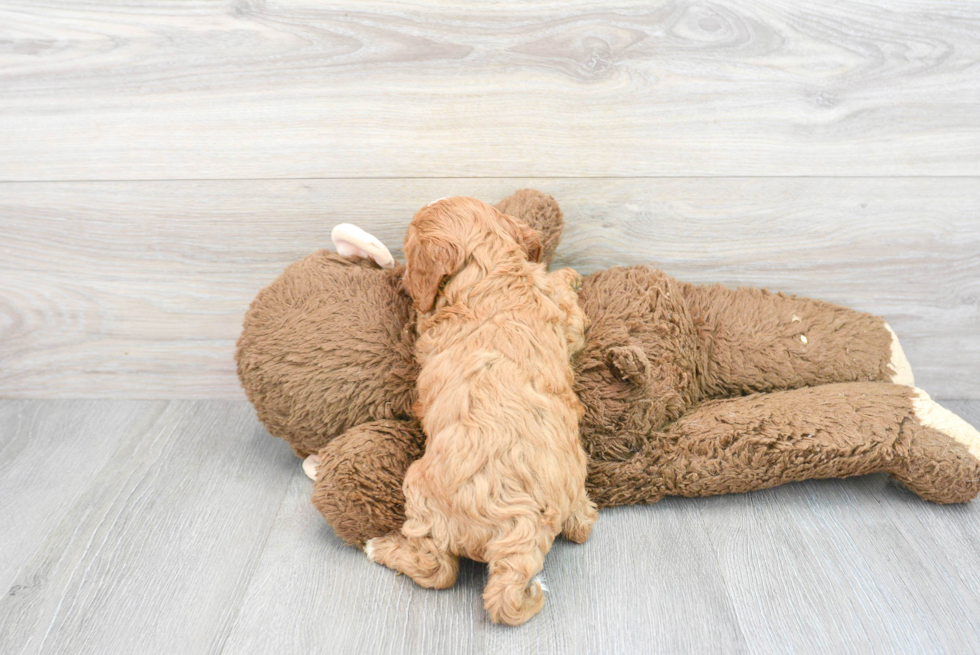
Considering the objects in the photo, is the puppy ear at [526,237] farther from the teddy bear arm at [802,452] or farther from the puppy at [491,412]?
the teddy bear arm at [802,452]

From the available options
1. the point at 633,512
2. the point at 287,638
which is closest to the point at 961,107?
the point at 633,512

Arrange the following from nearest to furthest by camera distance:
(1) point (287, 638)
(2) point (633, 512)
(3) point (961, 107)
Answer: (1) point (287, 638) → (2) point (633, 512) → (3) point (961, 107)

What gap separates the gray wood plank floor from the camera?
963mm

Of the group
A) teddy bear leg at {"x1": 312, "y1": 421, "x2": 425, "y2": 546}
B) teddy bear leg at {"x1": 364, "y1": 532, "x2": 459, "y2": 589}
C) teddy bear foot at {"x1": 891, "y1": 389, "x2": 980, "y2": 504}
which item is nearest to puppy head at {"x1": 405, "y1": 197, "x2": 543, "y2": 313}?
teddy bear leg at {"x1": 312, "y1": 421, "x2": 425, "y2": 546}

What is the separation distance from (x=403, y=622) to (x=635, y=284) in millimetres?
691

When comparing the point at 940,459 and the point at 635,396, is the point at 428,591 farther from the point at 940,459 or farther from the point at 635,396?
the point at 940,459

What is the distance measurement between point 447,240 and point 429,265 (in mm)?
49

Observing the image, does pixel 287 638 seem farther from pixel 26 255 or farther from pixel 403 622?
pixel 26 255

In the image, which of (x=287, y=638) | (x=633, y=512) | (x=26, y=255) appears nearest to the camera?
(x=287, y=638)

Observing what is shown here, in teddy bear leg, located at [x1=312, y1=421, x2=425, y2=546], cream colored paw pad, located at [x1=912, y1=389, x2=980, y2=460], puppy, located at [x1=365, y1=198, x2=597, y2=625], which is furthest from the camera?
cream colored paw pad, located at [x1=912, y1=389, x2=980, y2=460]

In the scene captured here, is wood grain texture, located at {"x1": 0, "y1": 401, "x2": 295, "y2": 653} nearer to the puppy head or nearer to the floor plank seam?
the floor plank seam

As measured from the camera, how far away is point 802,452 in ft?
3.86

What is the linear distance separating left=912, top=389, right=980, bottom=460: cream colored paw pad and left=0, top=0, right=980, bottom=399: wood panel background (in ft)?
0.98

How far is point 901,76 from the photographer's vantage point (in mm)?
1295
